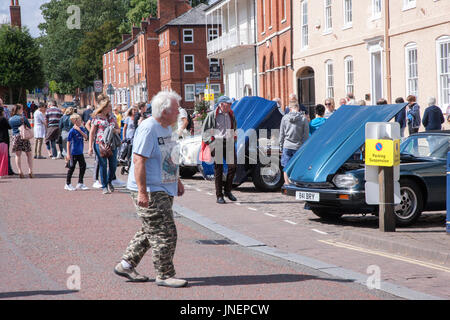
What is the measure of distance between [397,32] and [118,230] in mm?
16319

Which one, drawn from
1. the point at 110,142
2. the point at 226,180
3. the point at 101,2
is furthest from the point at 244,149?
the point at 101,2

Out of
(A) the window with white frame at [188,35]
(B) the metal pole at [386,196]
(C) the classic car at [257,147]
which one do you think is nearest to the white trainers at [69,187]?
(C) the classic car at [257,147]

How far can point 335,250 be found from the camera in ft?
29.1

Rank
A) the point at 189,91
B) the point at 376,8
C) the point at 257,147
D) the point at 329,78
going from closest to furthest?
the point at 257,147
the point at 376,8
the point at 329,78
the point at 189,91

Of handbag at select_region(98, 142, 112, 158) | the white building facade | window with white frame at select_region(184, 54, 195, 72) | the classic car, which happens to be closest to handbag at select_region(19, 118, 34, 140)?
handbag at select_region(98, 142, 112, 158)

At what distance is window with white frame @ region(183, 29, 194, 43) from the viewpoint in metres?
73.3

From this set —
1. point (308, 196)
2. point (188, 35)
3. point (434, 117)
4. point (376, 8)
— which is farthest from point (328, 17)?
point (188, 35)

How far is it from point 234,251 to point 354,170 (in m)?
3.01

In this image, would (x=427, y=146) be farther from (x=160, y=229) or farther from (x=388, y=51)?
(x=388, y=51)

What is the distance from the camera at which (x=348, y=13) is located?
28.0 m

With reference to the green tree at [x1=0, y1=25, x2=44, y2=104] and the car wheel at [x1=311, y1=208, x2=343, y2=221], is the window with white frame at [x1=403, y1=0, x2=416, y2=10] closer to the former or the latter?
the car wheel at [x1=311, y1=208, x2=343, y2=221]

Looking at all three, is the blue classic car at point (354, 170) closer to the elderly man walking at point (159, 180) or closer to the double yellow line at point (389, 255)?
the double yellow line at point (389, 255)

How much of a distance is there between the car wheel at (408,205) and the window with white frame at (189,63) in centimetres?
6452

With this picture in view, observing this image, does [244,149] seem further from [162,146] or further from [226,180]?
[162,146]
